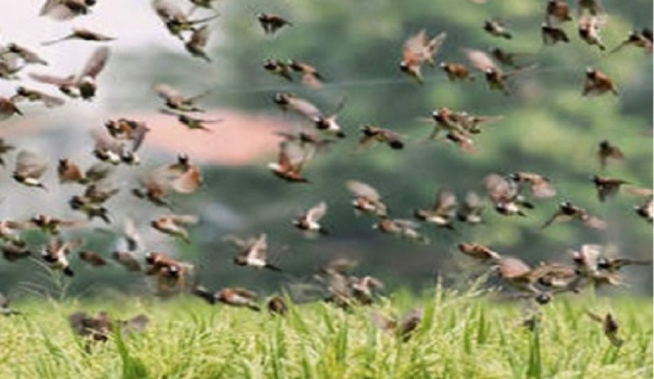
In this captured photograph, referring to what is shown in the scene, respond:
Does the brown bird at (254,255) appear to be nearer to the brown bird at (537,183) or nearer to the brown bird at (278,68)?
the brown bird at (278,68)

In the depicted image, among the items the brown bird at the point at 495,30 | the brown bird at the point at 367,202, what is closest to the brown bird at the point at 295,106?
the brown bird at the point at 367,202

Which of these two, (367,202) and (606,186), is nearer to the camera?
(606,186)

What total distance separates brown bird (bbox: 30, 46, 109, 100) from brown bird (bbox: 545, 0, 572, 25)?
1383 millimetres

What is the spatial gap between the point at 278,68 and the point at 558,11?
2.91ft

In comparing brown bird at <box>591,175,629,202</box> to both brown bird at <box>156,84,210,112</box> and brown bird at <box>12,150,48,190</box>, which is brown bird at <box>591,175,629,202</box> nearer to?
brown bird at <box>156,84,210,112</box>

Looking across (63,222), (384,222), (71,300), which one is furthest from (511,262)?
(71,300)

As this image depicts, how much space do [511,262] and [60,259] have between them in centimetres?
138

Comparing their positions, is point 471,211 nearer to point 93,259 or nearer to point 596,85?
point 596,85

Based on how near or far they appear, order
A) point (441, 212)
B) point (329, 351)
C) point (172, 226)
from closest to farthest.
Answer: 1. point (329, 351)
2. point (172, 226)
3. point (441, 212)

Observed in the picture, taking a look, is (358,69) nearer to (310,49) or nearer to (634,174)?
(310,49)

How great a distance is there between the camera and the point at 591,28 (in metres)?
4.66

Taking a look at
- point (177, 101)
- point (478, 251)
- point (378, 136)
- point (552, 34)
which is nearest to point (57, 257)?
point (177, 101)

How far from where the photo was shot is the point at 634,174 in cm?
1641

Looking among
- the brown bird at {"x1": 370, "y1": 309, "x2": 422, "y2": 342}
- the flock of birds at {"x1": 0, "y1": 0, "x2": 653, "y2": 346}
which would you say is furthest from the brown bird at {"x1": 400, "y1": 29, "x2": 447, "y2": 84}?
the brown bird at {"x1": 370, "y1": 309, "x2": 422, "y2": 342}
